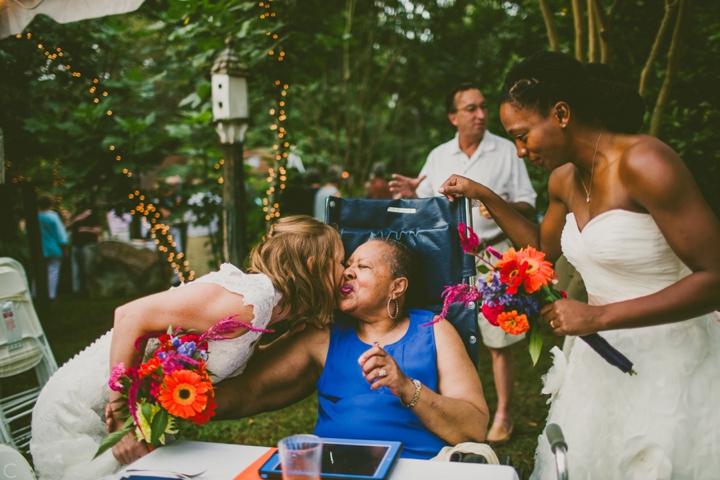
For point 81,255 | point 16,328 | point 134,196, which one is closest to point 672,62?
point 16,328

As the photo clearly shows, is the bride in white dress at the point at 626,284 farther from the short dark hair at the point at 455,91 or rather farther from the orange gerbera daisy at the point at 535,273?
the short dark hair at the point at 455,91

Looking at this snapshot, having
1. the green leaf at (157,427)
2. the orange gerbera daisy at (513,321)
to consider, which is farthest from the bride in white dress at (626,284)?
the green leaf at (157,427)

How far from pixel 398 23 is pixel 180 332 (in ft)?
32.2

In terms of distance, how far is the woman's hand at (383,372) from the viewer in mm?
1839

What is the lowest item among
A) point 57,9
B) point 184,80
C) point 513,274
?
point 513,274

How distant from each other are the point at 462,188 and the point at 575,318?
0.97 m

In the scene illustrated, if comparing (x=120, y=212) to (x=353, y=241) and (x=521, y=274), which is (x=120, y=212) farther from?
(x=521, y=274)

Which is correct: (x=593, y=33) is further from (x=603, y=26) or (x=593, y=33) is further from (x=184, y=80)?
(x=184, y=80)

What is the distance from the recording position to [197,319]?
6.26 ft

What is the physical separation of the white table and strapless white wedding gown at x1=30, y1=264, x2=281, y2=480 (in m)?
0.34

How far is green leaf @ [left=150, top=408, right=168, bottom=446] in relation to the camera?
160 centimetres

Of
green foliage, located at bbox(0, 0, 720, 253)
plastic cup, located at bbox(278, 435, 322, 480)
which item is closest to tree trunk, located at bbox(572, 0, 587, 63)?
green foliage, located at bbox(0, 0, 720, 253)

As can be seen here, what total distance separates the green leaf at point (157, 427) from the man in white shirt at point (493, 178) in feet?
7.94

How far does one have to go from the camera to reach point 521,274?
5.55ft
